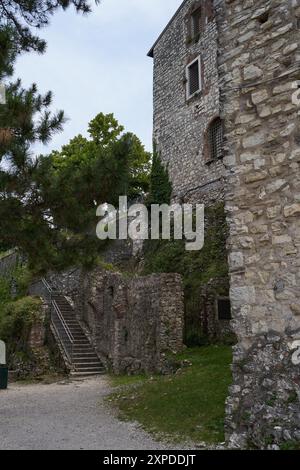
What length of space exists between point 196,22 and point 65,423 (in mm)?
18026

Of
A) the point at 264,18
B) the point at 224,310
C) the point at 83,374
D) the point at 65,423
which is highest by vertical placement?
the point at 264,18

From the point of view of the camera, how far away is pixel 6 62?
796cm

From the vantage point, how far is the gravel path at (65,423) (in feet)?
19.9

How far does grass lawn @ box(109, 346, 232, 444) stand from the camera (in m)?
6.23

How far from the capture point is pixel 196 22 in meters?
20.8

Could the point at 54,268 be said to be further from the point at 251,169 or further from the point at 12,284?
A: the point at 12,284

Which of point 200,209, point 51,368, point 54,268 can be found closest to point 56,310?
point 51,368

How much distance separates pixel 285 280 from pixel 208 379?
4.85m

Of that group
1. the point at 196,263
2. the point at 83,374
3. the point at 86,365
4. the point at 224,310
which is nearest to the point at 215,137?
the point at 196,263

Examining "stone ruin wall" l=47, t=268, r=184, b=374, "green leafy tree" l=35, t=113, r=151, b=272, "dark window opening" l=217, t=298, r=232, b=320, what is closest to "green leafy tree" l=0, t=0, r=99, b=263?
"green leafy tree" l=35, t=113, r=151, b=272

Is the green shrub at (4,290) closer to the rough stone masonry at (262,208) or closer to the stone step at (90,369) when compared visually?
the stone step at (90,369)

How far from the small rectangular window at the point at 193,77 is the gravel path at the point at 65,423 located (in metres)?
12.8

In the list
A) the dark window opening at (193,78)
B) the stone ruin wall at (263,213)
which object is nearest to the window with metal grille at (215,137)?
the dark window opening at (193,78)

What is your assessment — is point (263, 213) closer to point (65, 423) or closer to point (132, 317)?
point (65, 423)
